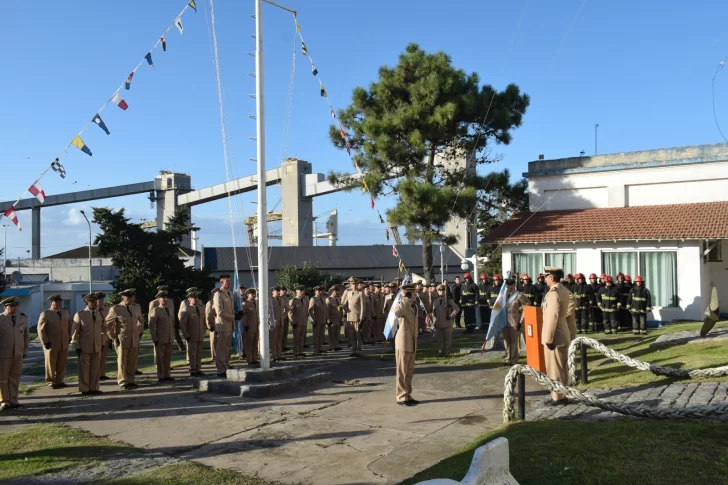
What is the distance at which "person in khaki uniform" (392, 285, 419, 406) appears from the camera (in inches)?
375

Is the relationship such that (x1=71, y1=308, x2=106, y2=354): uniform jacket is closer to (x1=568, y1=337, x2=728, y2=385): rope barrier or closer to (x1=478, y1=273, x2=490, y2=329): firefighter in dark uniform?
(x1=568, y1=337, x2=728, y2=385): rope barrier

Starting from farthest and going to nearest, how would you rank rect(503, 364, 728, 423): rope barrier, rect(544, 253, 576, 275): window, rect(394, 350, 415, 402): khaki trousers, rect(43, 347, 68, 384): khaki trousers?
1. rect(544, 253, 576, 275): window
2. rect(43, 347, 68, 384): khaki trousers
3. rect(394, 350, 415, 402): khaki trousers
4. rect(503, 364, 728, 423): rope barrier

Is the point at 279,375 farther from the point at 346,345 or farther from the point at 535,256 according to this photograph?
the point at 535,256

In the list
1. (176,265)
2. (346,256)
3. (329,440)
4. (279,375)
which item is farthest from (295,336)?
(346,256)

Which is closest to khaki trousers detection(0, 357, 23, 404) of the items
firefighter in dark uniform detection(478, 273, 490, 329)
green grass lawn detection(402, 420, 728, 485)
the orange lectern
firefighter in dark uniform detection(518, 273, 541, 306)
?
green grass lawn detection(402, 420, 728, 485)

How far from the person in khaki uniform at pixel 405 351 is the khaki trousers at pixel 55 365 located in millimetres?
6951

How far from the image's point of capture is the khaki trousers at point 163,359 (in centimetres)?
1214

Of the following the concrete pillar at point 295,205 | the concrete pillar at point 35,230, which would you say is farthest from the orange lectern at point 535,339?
the concrete pillar at point 35,230

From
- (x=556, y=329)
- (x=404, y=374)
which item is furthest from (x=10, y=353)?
(x=556, y=329)

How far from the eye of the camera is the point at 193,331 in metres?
12.8

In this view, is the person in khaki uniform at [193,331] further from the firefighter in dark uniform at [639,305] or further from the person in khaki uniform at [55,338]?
the firefighter in dark uniform at [639,305]

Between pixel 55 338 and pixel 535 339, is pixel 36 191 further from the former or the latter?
pixel 535 339

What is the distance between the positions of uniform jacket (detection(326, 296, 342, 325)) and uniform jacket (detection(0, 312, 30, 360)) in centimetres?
773

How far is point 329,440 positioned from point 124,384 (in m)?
5.67
